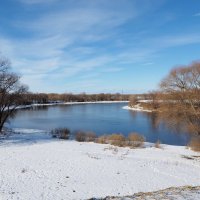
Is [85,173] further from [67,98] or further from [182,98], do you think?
[67,98]

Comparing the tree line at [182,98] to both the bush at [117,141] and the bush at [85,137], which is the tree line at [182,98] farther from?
the bush at [85,137]

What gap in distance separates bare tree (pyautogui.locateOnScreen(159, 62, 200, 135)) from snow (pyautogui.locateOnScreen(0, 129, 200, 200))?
12.3 ft

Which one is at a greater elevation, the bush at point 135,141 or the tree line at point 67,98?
the tree line at point 67,98

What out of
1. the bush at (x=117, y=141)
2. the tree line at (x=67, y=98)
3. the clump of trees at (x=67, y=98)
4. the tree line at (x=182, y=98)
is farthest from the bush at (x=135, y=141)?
the tree line at (x=67, y=98)

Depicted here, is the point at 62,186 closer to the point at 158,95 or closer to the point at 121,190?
the point at 121,190

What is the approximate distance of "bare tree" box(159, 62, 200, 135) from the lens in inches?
806

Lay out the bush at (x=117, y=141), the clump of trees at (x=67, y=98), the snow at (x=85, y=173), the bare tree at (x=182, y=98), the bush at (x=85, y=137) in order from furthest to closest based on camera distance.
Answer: the clump of trees at (x=67, y=98)
the bush at (x=85, y=137)
the bush at (x=117, y=141)
the bare tree at (x=182, y=98)
the snow at (x=85, y=173)

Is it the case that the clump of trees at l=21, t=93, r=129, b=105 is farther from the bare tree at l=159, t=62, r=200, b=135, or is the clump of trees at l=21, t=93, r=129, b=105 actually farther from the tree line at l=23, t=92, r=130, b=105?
the bare tree at l=159, t=62, r=200, b=135

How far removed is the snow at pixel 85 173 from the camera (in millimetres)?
9719

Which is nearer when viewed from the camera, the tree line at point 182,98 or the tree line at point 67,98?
the tree line at point 182,98

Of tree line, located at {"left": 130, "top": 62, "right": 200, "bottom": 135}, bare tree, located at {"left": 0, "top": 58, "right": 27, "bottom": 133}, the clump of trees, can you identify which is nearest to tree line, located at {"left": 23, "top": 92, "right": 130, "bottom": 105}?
the clump of trees

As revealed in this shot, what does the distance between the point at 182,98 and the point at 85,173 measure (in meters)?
11.8

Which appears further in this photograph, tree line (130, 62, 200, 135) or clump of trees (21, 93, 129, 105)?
clump of trees (21, 93, 129, 105)

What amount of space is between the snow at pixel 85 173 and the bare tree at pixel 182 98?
12.3 ft
